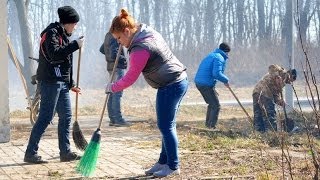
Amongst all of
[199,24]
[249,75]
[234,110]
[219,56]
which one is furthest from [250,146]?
[199,24]

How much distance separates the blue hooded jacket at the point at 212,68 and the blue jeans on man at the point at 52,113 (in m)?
3.84

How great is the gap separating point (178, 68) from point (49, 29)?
1.66 meters

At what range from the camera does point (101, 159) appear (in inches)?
245

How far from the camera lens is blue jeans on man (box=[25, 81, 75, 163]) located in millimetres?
5883

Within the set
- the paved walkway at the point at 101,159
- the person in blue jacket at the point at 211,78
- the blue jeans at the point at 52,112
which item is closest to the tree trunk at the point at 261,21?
the person in blue jacket at the point at 211,78

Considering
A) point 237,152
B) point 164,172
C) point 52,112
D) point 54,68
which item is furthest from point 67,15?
point 237,152

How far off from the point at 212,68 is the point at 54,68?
4.25 metres

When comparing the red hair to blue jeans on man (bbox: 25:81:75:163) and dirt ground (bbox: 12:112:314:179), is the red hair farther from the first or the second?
dirt ground (bbox: 12:112:314:179)

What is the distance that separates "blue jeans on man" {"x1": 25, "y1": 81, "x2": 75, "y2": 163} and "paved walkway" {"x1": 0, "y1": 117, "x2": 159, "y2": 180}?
0.21m

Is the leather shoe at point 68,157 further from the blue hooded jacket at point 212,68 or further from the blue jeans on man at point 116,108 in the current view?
the blue hooded jacket at point 212,68

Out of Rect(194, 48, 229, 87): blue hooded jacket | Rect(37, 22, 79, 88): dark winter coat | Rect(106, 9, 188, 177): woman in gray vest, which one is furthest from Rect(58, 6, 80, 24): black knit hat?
Rect(194, 48, 229, 87): blue hooded jacket

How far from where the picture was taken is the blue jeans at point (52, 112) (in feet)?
19.3

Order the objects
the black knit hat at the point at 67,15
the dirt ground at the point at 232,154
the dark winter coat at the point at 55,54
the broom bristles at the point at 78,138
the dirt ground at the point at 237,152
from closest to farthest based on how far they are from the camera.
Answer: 1. the dirt ground at the point at 237,152
2. the dirt ground at the point at 232,154
3. the dark winter coat at the point at 55,54
4. the black knit hat at the point at 67,15
5. the broom bristles at the point at 78,138

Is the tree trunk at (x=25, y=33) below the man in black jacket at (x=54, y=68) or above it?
below
